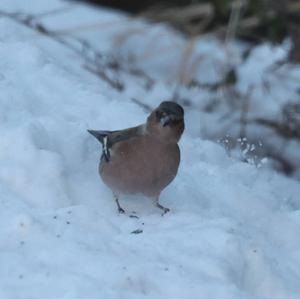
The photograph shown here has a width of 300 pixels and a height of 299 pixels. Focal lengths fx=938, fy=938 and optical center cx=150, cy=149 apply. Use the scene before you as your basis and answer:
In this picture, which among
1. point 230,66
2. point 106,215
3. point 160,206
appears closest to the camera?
point 106,215

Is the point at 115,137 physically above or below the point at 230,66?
above

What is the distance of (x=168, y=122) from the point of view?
4.44 metres

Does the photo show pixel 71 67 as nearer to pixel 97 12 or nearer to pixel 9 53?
pixel 9 53

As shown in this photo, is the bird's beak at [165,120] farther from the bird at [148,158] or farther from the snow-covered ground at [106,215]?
the snow-covered ground at [106,215]

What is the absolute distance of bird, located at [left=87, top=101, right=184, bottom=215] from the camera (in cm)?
441

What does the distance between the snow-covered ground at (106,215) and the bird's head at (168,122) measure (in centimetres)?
36

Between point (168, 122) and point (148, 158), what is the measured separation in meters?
0.20

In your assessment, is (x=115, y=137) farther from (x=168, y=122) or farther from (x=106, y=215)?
(x=106, y=215)

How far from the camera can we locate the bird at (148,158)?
4.41 metres

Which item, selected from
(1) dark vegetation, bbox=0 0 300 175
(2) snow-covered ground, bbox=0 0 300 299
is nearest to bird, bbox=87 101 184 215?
(2) snow-covered ground, bbox=0 0 300 299

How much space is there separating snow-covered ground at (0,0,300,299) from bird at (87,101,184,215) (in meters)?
0.13

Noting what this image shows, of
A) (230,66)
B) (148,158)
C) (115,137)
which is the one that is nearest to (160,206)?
(148,158)

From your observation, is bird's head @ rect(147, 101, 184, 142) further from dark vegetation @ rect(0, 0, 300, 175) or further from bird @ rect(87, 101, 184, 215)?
dark vegetation @ rect(0, 0, 300, 175)

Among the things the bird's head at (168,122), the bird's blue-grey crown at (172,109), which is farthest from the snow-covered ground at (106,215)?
the bird's blue-grey crown at (172,109)
